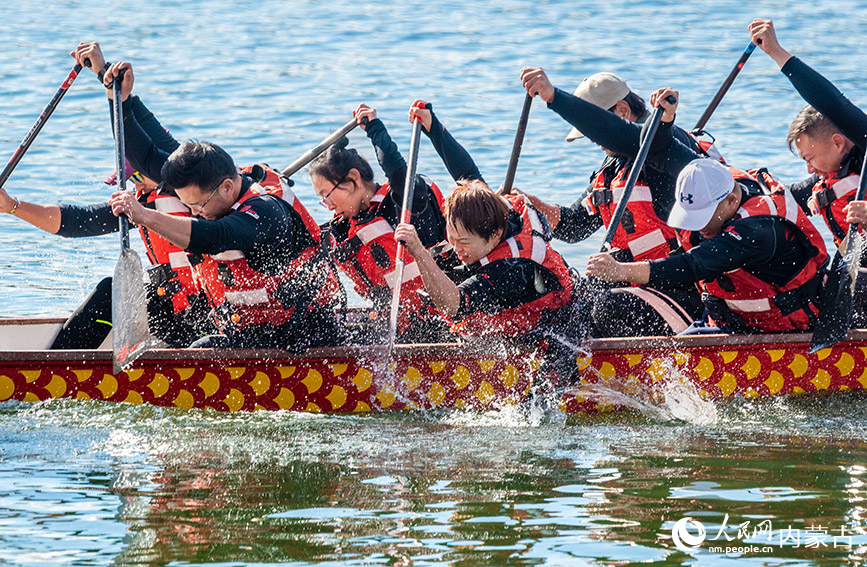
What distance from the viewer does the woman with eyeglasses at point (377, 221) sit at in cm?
627

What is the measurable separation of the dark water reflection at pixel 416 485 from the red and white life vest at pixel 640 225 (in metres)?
1.00

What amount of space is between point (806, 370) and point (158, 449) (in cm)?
340

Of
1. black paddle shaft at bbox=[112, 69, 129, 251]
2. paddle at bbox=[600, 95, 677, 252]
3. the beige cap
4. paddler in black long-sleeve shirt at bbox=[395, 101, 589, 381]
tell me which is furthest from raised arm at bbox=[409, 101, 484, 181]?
black paddle shaft at bbox=[112, 69, 129, 251]

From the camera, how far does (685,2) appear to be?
21719 mm

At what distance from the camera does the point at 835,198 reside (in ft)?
22.5

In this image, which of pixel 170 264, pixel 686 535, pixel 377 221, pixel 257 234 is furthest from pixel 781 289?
pixel 170 264

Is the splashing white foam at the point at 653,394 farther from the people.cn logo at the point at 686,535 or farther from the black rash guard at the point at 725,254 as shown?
the people.cn logo at the point at 686,535

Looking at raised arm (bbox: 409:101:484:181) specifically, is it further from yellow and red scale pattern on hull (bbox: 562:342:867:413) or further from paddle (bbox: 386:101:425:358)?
yellow and red scale pattern on hull (bbox: 562:342:867:413)

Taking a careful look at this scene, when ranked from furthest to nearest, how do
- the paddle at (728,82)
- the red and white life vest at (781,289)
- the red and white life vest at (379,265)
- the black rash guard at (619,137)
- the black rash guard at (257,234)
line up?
the paddle at (728,82) < the black rash guard at (619,137) < the red and white life vest at (379,265) < the red and white life vest at (781,289) < the black rash guard at (257,234)

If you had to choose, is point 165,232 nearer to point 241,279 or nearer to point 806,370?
point 241,279

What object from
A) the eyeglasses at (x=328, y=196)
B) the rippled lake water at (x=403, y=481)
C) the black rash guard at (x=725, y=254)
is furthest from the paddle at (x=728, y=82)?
the eyeglasses at (x=328, y=196)

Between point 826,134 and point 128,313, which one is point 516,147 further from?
point 128,313

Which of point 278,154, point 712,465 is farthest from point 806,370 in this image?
point 278,154

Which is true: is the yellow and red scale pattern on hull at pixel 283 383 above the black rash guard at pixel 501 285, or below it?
below
